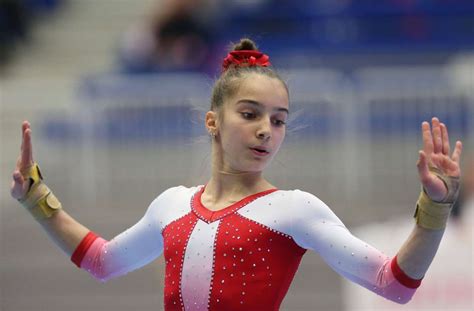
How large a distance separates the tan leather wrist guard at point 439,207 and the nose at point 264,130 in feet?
1.82

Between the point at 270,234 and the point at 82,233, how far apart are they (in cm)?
79

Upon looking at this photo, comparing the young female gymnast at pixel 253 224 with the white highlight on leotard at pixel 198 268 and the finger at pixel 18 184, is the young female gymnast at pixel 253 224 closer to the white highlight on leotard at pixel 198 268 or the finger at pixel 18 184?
the white highlight on leotard at pixel 198 268

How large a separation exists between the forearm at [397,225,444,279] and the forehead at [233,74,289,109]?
63 cm

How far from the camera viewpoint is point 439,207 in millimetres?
2729

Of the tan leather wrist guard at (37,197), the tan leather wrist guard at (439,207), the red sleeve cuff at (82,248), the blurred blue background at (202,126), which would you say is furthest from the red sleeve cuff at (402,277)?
the blurred blue background at (202,126)

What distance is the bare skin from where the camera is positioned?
108 inches

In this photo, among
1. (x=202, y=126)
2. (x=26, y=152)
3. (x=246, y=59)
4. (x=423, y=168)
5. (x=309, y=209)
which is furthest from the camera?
(x=202, y=126)

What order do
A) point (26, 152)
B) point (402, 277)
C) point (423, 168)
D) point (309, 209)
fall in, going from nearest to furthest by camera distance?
1. point (423, 168)
2. point (402, 277)
3. point (309, 209)
4. point (26, 152)

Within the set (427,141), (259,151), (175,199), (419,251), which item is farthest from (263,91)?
(419,251)

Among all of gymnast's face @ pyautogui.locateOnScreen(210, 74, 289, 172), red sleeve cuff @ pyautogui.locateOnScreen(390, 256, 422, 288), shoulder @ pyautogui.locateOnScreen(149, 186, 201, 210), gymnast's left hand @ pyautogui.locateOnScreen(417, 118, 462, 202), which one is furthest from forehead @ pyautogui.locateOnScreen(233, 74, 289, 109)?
red sleeve cuff @ pyautogui.locateOnScreen(390, 256, 422, 288)

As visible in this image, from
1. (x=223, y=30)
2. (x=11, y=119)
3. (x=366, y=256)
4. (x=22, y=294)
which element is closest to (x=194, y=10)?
(x=223, y=30)

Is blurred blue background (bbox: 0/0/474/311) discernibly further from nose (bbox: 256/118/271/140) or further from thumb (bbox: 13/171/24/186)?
nose (bbox: 256/118/271/140)

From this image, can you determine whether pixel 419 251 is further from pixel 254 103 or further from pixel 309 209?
pixel 254 103

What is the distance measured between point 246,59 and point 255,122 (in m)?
0.29
